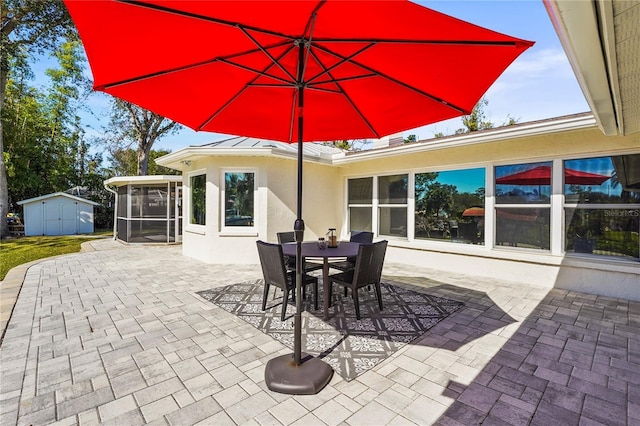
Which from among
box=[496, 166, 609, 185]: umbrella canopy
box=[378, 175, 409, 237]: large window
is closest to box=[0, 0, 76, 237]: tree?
box=[378, 175, 409, 237]: large window

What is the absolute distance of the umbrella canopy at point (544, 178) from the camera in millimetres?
4983

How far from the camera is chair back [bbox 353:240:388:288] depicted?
362 cm

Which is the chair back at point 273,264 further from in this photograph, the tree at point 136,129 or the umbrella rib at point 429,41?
the tree at point 136,129

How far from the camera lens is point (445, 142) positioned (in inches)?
232

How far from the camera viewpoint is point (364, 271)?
3727mm

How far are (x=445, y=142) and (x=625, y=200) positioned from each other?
9.48 ft

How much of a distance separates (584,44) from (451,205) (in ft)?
16.7

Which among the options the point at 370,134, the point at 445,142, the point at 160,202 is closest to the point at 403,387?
the point at 370,134

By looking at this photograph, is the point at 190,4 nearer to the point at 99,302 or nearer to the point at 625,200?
the point at 99,302

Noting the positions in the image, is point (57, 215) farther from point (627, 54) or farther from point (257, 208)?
point (627, 54)

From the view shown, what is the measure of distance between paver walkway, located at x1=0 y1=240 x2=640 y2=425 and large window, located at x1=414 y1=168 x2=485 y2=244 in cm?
209

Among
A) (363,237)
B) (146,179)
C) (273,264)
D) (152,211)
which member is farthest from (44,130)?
(273,264)

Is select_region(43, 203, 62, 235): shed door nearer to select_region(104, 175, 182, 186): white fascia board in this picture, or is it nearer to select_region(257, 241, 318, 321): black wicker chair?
select_region(104, 175, 182, 186): white fascia board

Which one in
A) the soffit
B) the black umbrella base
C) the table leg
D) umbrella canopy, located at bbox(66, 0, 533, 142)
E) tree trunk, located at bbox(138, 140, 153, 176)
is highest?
tree trunk, located at bbox(138, 140, 153, 176)
